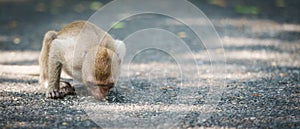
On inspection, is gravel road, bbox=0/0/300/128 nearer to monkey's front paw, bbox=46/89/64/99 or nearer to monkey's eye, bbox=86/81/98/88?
monkey's front paw, bbox=46/89/64/99

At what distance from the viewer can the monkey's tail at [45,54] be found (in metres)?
6.61

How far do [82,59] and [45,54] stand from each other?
844 mm

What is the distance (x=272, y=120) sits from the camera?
17.9ft

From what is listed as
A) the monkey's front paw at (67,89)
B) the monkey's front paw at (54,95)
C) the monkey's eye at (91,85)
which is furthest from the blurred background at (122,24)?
the monkey's eye at (91,85)

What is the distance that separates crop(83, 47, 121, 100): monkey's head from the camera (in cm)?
564

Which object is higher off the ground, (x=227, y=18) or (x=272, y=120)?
(x=227, y=18)

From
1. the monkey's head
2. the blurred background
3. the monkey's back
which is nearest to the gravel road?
the blurred background

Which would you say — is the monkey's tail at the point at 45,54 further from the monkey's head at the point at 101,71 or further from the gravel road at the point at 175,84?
the monkey's head at the point at 101,71

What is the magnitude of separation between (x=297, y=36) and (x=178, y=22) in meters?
2.33

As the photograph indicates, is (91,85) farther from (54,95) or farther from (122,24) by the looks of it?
(122,24)

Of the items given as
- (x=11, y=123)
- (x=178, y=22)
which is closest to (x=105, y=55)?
(x=11, y=123)

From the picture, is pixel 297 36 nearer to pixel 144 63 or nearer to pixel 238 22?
pixel 238 22

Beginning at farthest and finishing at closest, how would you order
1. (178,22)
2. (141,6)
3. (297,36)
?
(141,6)
(178,22)
(297,36)

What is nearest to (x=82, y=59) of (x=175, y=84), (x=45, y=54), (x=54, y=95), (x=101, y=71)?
(x=101, y=71)
